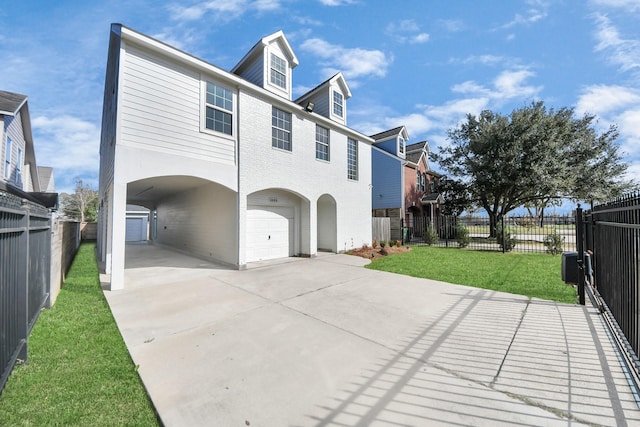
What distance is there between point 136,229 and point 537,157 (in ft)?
109

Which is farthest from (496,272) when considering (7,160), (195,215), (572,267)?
(7,160)

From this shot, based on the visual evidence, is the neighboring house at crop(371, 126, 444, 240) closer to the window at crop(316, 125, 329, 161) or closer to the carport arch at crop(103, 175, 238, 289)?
the window at crop(316, 125, 329, 161)

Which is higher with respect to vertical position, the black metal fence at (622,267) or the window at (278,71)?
the window at (278,71)

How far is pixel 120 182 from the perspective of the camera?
648cm

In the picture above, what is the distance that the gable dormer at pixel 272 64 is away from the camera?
10.3 meters

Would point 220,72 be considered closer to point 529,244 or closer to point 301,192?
point 301,192

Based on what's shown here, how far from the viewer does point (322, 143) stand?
1243 cm

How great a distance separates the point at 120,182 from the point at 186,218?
697 cm

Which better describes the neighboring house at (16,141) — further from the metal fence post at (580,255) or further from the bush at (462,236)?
the bush at (462,236)

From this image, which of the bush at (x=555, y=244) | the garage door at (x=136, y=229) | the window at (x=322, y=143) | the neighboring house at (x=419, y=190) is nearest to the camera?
the bush at (x=555, y=244)

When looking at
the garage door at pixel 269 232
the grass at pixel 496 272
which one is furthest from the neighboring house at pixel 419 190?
the garage door at pixel 269 232

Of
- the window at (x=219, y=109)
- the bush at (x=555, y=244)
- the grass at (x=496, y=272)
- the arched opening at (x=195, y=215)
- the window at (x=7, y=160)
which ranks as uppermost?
the window at (x=219, y=109)

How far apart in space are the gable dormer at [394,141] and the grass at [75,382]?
1970cm

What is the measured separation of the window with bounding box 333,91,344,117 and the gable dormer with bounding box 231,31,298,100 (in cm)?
299
